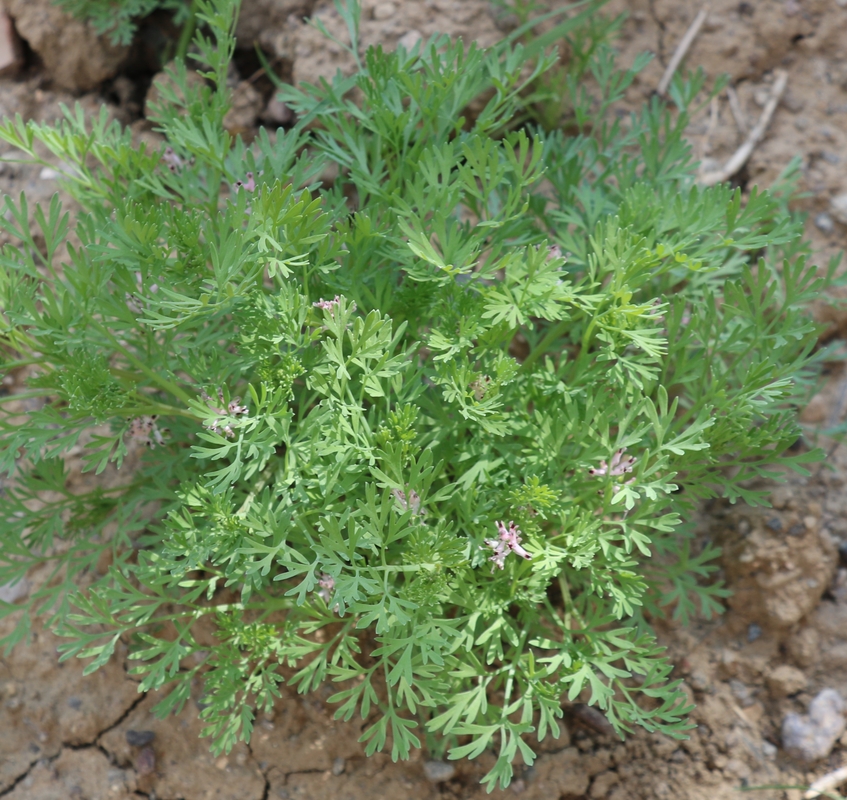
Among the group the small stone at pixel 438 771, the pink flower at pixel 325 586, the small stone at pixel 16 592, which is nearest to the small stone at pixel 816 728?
the small stone at pixel 438 771

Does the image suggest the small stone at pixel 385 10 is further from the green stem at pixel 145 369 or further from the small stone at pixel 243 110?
the green stem at pixel 145 369

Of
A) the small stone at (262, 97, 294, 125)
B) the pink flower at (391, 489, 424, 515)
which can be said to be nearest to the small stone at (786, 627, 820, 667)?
the pink flower at (391, 489, 424, 515)

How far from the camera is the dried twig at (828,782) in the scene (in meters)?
2.33

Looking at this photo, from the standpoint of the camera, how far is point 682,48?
3.06 meters

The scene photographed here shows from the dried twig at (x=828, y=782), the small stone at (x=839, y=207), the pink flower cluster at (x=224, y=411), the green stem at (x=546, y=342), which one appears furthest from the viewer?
the small stone at (x=839, y=207)

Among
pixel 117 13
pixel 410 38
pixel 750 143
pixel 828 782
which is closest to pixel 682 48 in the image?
pixel 750 143

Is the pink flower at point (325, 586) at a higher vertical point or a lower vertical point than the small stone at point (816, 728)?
higher

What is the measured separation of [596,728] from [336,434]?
1230 millimetres

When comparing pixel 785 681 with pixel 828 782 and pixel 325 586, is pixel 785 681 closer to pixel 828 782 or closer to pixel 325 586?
pixel 828 782

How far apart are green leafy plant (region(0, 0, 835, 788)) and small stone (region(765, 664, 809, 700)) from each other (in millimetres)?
386

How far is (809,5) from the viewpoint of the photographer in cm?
305

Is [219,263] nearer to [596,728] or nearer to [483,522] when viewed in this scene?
[483,522]

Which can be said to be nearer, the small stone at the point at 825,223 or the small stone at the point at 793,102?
the small stone at the point at 825,223

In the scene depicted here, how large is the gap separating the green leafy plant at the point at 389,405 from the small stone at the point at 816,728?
477 mm
